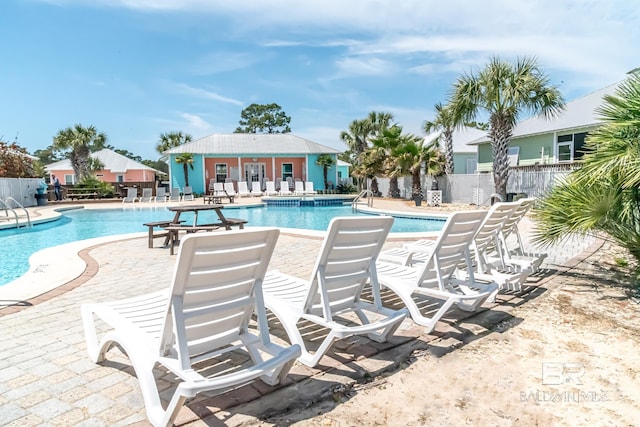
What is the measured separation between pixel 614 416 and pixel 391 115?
3276 centimetres

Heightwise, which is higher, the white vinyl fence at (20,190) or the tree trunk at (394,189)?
the white vinyl fence at (20,190)

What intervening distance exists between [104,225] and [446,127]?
57.9ft

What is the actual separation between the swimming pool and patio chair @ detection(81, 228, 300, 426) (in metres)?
6.10

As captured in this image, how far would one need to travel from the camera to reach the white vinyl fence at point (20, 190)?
18.8 m

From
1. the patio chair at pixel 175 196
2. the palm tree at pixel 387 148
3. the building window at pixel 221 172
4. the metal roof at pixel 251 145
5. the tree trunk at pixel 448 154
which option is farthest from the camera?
the building window at pixel 221 172

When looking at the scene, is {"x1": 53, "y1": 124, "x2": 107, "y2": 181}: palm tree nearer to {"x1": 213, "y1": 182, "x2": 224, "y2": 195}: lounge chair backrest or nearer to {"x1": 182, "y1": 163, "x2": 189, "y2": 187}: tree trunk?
{"x1": 182, "y1": 163, "x2": 189, "y2": 187}: tree trunk

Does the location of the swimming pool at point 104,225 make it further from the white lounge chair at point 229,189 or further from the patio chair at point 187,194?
the white lounge chair at point 229,189

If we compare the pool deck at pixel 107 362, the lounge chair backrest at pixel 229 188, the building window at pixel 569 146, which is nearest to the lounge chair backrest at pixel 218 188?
the lounge chair backrest at pixel 229 188

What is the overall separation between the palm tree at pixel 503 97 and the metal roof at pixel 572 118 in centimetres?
398

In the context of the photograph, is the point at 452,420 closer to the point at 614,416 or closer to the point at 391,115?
the point at 614,416

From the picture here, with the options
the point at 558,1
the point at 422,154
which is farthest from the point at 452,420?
the point at 422,154

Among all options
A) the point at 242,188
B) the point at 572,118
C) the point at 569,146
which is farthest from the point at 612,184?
the point at 242,188

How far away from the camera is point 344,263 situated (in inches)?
110

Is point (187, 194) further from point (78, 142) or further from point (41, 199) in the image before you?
point (78, 142)
